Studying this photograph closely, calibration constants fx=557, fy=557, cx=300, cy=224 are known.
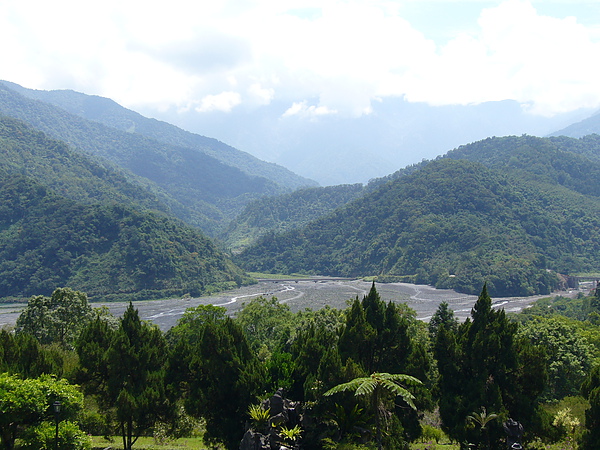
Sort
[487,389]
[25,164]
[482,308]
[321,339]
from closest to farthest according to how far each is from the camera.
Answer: [487,389], [482,308], [321,339], [25,164]

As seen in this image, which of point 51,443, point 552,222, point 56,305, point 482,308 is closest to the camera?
point 51,443

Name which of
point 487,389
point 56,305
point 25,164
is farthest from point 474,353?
point 25,164

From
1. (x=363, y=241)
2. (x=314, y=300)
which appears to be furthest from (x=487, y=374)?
(x=363, y=241)

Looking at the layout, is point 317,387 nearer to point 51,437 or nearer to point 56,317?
point 51,437

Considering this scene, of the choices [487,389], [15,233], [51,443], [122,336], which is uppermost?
[15,233]

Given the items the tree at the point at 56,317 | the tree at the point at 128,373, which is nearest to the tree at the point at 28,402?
the tree at the point at 128,373

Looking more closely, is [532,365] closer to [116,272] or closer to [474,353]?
[474,353]

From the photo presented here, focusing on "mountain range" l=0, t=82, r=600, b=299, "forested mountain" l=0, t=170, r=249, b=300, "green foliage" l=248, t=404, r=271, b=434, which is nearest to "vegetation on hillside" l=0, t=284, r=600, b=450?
"green foliage" l=248, t=404, r=271, b=434

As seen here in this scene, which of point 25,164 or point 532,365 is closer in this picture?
point 532,365
